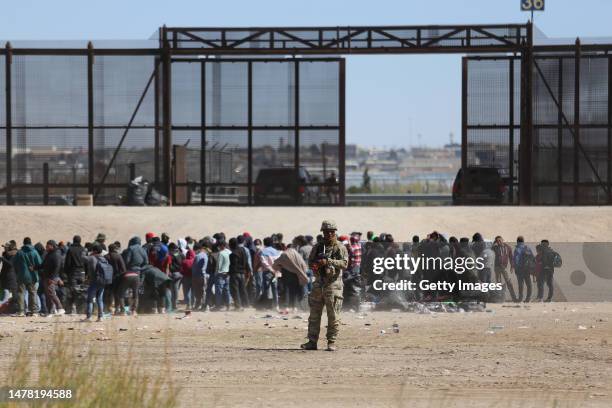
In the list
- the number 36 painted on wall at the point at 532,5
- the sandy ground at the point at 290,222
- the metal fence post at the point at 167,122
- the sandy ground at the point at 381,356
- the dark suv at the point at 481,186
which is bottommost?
the sandy ground at the point at 381,356

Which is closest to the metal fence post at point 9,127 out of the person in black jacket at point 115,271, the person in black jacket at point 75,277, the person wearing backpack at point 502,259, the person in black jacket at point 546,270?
the person in black jacket at point 75,277

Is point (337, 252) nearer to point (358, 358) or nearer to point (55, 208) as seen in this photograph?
point (358, 358)

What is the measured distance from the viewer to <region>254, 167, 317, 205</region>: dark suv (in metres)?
39.5

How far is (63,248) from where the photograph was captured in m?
23.3

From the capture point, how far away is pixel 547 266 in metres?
24.1

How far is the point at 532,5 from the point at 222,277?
19.4m

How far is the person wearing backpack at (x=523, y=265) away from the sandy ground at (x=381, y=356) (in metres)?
0.44

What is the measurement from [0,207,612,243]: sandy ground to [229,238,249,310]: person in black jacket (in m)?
9.71

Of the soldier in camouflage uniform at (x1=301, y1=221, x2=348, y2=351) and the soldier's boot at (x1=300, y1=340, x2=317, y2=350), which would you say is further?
the soldier's boot at (x1=300, y1=340, x2=317, y2=350)

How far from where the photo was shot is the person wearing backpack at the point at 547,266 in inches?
946

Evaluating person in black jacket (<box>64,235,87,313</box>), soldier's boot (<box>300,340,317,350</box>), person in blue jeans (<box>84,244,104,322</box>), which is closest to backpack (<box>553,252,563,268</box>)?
soldier's boot (<box>300,340,317,350</box>)

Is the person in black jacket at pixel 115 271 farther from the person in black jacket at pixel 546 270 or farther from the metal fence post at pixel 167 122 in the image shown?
the metal fence post at pixel 167 122

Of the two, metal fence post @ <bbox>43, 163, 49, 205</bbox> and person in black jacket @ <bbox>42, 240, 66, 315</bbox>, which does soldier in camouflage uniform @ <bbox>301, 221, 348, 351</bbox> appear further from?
metal fence post @ <bbox>43, 163, 49, 205</bbox>

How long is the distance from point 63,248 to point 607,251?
10.7 metres
